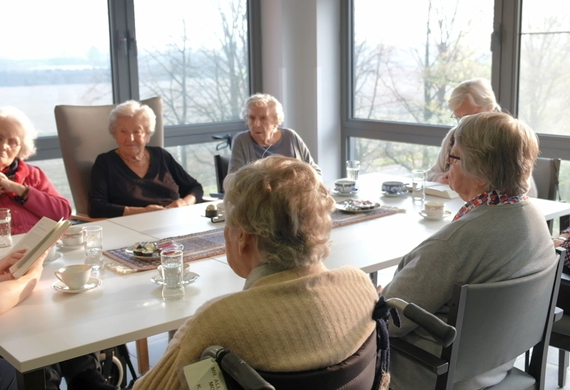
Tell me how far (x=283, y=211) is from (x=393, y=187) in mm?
1994

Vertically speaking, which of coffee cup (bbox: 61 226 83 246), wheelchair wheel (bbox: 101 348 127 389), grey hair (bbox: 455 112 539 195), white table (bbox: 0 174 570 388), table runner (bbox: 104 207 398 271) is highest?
grey hair (bbox: 455 112 539 195)

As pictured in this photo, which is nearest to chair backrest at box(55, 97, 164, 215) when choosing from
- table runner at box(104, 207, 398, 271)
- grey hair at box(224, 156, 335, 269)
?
table runner at box(104, 207, 398, 271)

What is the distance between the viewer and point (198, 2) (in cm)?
509

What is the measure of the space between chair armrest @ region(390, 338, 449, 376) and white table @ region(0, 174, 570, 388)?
1.23ft

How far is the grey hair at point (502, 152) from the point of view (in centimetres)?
185

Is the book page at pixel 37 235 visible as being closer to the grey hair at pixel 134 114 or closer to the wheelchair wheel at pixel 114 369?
the wheelchair wheel at pixel 114 369

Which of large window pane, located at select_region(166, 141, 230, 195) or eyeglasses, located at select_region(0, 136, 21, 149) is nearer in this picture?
eyeglasses, located at select_region(0, 136, 21, 149)

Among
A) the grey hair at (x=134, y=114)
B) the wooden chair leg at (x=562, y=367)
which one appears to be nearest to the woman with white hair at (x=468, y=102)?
the wooden chair leg at (x=562, y=367)

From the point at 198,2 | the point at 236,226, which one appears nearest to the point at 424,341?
the point at 236,226

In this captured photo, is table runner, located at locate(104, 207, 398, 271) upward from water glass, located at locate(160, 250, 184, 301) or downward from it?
downward

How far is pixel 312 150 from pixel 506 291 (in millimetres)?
3888

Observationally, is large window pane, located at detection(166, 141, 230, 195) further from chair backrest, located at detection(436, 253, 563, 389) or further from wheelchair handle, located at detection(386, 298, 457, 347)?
wheelchair handle, located at detection(386, 298, 457, 347)

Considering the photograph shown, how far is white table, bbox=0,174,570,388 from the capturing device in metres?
1.61

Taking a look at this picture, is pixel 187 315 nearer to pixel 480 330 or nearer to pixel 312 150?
pixel 480 330
